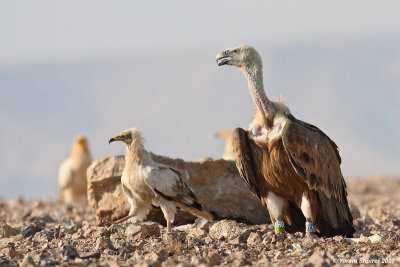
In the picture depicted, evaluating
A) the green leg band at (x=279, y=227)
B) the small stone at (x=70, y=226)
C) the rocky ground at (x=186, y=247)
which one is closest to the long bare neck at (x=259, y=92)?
the green leg band at (x=279, y=227)

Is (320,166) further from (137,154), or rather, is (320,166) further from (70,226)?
(70,226)

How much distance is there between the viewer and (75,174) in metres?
20.0

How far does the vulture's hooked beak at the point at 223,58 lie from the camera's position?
9383 mm

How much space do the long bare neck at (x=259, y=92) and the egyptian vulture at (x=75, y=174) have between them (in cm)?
1139

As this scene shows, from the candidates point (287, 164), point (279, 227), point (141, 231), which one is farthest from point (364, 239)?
point (141, 231)

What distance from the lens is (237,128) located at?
30.2 ft

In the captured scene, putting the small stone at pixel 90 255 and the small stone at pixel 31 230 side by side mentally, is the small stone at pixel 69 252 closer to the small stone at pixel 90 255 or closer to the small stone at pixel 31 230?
the small stone at pixel 90 255

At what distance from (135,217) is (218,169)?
1.94 m

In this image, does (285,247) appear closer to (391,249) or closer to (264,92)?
(391,249)

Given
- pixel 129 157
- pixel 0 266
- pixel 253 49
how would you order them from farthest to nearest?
pixel 129 157
pixel 253 49
pixel 0 266

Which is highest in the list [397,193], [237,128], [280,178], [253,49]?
[253,49]

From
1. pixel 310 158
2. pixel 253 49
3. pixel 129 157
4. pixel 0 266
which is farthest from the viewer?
pixel 129 157

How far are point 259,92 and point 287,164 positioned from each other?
1085 mm

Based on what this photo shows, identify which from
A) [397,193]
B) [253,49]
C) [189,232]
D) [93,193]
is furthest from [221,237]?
[397,193]
